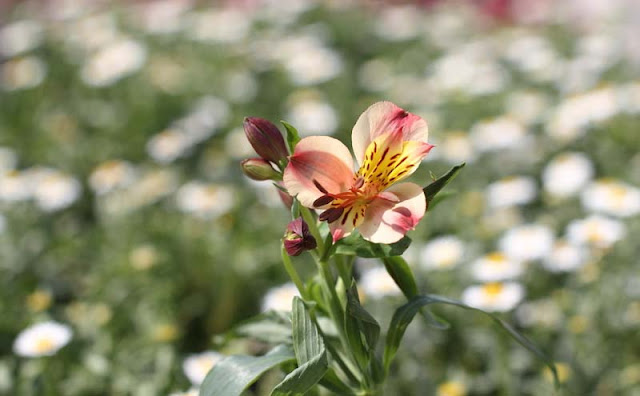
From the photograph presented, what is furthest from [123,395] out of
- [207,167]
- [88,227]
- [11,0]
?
[11,0]

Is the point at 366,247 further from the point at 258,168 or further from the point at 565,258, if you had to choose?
the point at 565,258

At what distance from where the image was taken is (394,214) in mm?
832

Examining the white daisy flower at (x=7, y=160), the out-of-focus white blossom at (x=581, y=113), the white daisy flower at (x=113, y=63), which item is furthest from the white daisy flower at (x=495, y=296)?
the white daisy flower at (x=113, y=63)

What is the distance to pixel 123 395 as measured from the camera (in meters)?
1.50

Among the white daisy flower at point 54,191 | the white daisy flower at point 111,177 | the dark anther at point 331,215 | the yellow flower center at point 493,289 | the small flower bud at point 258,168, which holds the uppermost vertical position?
the small flower bud at point 258,168

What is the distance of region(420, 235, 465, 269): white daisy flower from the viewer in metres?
1.91

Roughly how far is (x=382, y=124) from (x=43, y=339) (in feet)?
3.19

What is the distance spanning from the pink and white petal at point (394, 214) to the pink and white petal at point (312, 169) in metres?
0.05

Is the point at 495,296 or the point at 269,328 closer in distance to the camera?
the point at 269,328

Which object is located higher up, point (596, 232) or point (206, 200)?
point (206, 200)

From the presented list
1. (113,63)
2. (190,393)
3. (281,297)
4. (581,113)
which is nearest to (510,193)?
(581,113)

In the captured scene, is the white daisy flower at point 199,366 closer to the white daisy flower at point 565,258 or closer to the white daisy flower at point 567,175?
the white daisy flower at point 565,258

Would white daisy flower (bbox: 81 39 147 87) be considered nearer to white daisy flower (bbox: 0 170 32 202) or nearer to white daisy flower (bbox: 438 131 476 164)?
white daisy flower (bbox: 0 170 32 202)

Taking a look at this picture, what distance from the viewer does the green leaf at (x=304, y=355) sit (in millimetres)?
868
